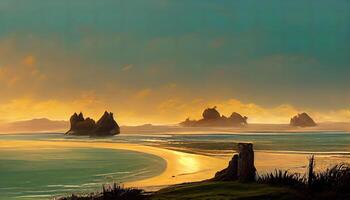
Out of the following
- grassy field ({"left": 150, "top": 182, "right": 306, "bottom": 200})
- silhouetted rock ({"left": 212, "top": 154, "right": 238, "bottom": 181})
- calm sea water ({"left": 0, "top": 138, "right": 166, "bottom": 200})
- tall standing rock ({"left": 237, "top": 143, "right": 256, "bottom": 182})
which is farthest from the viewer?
calm sea water ({"left": 0, "top": 138, "right": 166, "bottom": 200})

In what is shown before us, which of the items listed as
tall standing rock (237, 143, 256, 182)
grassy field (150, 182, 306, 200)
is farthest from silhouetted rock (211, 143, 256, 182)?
grassy field (150, 182, 306, 200)

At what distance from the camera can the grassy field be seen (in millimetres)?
16000

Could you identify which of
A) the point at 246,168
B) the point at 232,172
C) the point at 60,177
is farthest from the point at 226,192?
the point at 60,177

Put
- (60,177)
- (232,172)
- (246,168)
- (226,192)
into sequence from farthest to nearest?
(60,177), (232,172), (246,168), (226,192)

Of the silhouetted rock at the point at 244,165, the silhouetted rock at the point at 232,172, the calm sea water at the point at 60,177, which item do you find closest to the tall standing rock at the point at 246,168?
the silhouetted rock at the point at 244,165

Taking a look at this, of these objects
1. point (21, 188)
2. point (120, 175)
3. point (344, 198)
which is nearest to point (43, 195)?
point (21, 188)

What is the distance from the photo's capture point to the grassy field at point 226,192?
1600cm

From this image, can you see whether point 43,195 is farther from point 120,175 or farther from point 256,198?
point 256,198

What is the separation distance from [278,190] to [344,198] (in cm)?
180

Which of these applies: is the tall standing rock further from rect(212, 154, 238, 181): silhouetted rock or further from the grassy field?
the grassy field

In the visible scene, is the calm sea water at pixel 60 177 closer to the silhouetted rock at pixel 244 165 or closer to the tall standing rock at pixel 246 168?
the silhouetted rock at pixel 244 165

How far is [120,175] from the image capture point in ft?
122

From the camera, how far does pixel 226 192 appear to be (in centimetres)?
1662

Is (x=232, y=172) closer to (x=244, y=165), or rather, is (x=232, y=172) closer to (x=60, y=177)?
(x=244, y=165)
